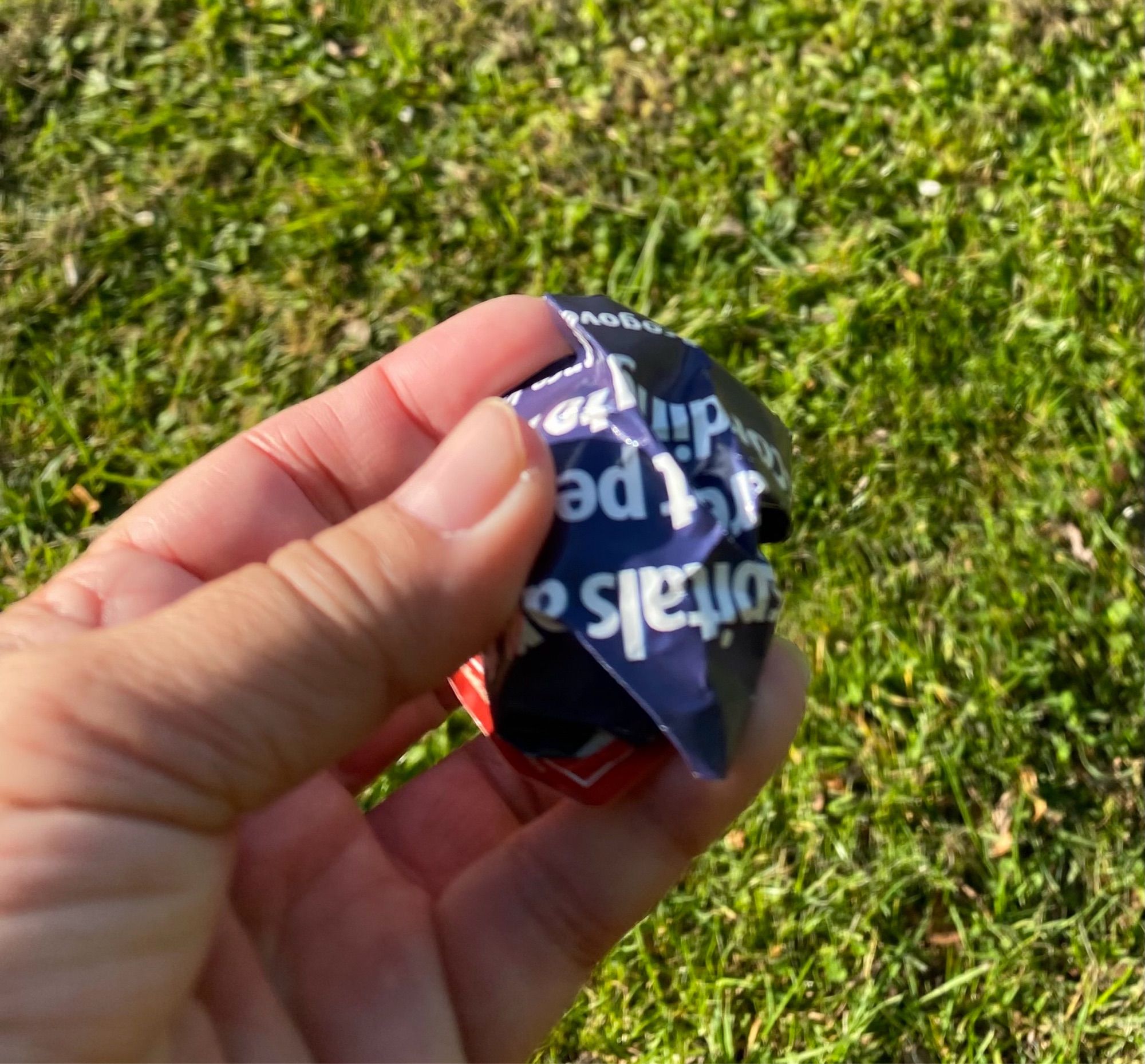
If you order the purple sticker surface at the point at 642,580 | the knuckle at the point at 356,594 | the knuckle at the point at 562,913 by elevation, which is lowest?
the knuckle at the point at 562,913

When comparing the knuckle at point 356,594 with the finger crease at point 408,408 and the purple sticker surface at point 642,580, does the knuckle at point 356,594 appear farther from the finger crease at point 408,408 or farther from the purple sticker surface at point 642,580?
the finger crease at point 408,408

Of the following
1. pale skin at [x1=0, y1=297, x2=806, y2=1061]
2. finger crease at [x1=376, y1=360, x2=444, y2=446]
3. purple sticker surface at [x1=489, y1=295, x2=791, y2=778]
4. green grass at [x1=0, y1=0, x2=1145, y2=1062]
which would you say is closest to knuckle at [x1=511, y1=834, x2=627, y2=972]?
pale skin at [x1=0, y1=297, x2=806, y2=1061]

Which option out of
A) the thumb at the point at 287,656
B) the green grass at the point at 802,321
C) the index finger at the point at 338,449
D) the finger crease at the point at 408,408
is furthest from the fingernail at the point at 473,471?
the green grass at the point at 802,321

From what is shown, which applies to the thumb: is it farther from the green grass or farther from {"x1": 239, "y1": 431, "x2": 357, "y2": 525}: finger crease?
the green grass

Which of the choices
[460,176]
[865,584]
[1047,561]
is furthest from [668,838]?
[460,176]

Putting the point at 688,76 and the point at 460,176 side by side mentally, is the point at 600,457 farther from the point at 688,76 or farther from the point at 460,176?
the point at 688,76
